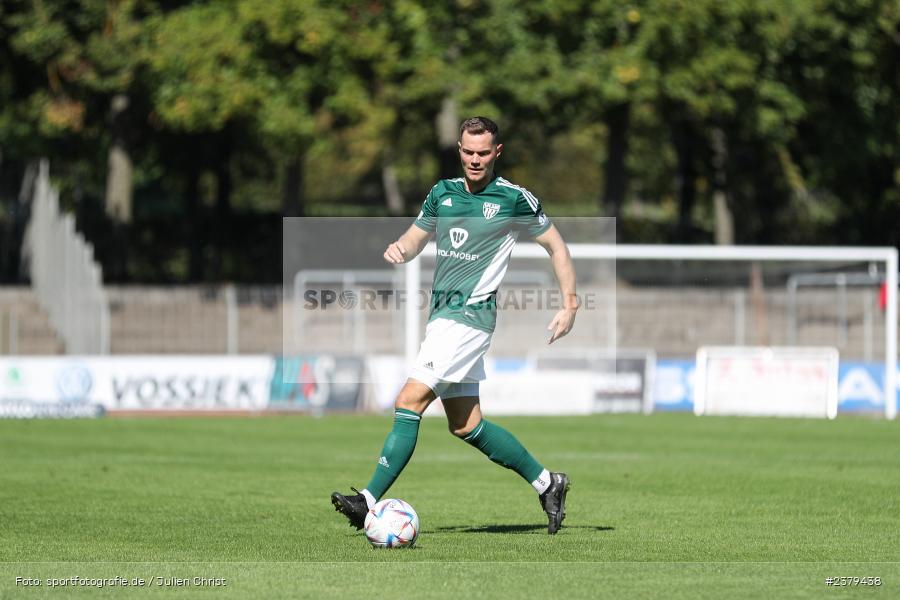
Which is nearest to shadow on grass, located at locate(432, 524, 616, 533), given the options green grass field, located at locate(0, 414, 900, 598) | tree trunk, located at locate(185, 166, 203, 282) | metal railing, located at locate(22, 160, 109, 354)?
green grass field, located at locate(0, 414, 900, 598)

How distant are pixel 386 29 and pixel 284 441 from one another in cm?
1487

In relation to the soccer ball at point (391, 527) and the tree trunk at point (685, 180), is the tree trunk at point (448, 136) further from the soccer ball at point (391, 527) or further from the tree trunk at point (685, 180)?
the soccer ball at point (391, 527)

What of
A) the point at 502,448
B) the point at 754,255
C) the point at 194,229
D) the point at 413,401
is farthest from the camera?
the point at 194,229

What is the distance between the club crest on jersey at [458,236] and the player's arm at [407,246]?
159 millimetres

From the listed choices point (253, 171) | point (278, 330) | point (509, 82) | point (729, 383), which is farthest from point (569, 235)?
point (253, 171)

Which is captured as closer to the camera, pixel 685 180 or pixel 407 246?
pixel 407 246

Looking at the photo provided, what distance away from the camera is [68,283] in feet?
97.8

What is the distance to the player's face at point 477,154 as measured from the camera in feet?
28.0

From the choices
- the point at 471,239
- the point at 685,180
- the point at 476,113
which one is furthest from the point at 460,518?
the point at 685,180

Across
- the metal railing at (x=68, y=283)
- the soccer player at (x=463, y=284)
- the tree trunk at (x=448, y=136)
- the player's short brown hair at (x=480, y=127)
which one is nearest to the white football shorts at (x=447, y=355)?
the soccer player at (x=463, y=284)

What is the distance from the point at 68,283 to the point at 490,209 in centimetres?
2244

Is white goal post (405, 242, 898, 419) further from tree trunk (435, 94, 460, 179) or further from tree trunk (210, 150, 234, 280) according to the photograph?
tree trunk (210, 150, 234, 280)

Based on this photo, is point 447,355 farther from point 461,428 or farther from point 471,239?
point 471,239

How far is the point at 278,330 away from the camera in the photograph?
2955cm
